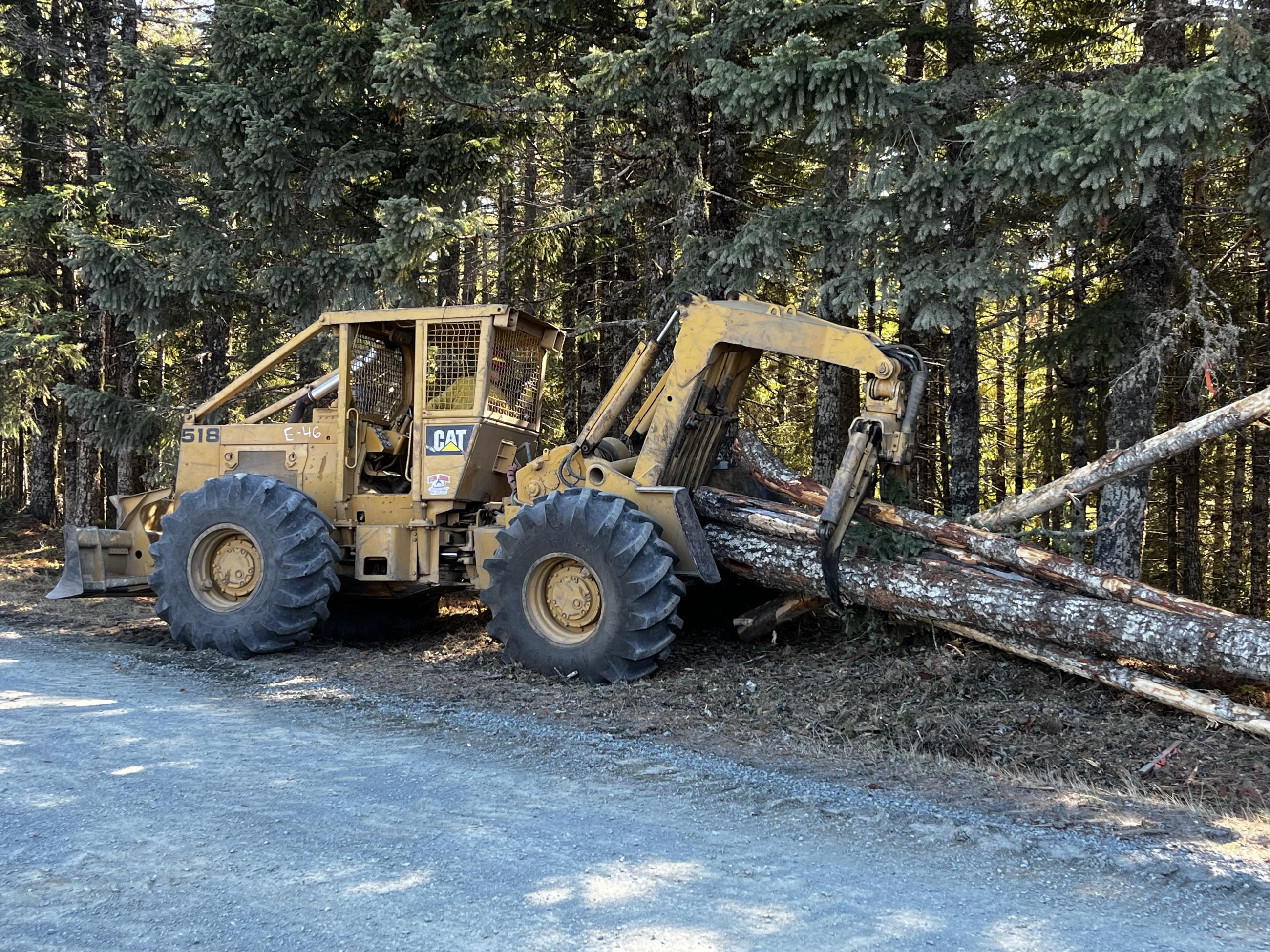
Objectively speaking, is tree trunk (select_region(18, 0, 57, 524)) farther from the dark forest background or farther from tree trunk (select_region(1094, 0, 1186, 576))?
tree trunk (select_region(1094, 0, 1186, 576))

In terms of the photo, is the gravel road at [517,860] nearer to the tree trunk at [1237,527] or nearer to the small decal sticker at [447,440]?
the small decal sticker at [447,440]

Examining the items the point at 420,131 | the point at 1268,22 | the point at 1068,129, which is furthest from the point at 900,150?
the point at 420,131

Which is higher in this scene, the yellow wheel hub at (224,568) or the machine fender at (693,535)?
the machine fender at (693,535)

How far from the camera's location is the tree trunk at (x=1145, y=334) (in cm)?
940

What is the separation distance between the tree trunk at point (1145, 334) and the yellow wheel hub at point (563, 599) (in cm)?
459

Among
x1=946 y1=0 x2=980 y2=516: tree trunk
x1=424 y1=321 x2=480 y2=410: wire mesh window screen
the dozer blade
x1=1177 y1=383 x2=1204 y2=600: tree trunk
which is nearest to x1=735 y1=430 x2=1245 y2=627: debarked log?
x1=946 y1=0 x2=980 y2=516: tree trunk

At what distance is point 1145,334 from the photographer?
958 cm

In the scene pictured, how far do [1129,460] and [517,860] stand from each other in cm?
570

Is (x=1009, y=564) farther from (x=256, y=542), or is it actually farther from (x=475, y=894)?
(x=256, y=542)

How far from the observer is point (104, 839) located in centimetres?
444

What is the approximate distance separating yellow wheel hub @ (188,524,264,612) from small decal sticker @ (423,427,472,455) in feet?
5.83

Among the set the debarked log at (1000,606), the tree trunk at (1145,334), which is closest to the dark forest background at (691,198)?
the tree trunk at (1145,334)

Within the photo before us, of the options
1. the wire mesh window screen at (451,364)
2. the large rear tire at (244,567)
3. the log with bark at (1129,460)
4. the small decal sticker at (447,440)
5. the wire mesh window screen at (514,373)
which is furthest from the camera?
the wire mesh window screen at (514,373)

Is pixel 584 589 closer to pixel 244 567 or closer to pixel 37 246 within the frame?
pixel 244 567
